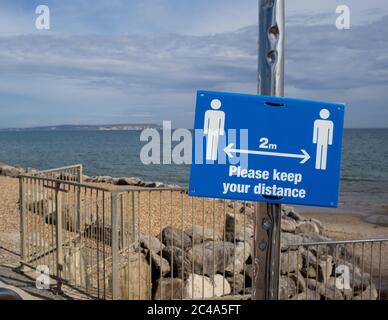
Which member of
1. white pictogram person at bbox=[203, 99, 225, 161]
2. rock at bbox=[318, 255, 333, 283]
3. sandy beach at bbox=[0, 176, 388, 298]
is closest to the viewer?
white pictogram person at bbox=[203, 99, 225, 161]

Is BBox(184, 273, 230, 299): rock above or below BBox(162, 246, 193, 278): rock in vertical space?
below

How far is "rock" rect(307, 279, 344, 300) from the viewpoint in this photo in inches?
350

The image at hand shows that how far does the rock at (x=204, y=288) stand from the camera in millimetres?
7273

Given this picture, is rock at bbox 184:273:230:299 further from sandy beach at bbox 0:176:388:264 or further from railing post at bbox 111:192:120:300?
sandy beach at bbox 0:176:388:264

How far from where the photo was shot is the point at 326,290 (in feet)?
29.6

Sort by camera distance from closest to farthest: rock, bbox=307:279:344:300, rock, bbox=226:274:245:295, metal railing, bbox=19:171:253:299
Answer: metal railing, bbox=19:171:253:299, rock, bbox=226:274:245:295, rock, bbox=307:279:344:300

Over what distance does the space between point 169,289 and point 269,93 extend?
6.24 m

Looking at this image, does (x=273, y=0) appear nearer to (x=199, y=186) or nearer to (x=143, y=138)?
(x=199, y=186)

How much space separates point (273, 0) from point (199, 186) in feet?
3.13

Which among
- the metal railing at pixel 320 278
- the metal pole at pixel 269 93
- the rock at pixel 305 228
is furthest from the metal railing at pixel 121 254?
the rock at pixel 305 228

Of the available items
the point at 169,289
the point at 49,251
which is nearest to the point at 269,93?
the point at 49,251

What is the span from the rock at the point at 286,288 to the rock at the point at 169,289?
178cm

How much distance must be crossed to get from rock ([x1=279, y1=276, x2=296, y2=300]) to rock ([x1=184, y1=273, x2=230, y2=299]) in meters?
1.03

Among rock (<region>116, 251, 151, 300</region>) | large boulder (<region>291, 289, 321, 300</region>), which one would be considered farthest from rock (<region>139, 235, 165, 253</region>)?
large boulder (<region>291, 289, 321, 300</region>)
